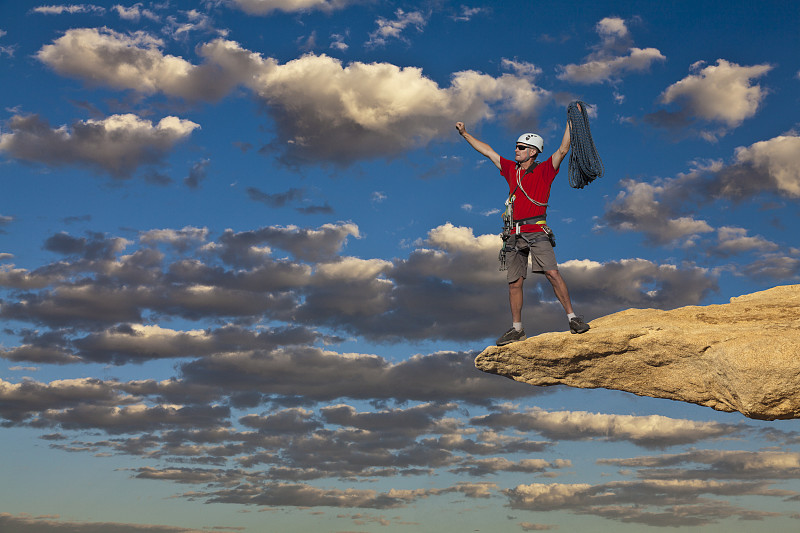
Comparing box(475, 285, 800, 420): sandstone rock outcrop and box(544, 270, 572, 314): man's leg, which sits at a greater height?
box(544, 270, 572, 314): man's leg

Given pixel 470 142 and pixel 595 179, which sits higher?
pixel 470 142

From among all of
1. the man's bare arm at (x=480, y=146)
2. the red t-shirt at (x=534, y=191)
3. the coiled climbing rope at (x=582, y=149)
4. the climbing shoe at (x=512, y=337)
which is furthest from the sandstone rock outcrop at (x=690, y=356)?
the man's bare arm at (x=480, y=146)

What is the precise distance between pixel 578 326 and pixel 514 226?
7.88ft

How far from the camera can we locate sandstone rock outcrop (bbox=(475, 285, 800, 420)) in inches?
535

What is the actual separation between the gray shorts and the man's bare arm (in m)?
1.91

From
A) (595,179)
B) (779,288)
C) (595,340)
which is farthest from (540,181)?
(779,288)

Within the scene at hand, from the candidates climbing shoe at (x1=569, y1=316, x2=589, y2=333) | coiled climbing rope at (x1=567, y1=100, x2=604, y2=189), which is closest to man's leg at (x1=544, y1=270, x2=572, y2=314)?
climbing shoe at (x1=569, y1=316, x2=589, y2=333)

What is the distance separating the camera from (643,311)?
17.4 m

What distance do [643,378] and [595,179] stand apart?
166 inches

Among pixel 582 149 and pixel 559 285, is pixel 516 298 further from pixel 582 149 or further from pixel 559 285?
pixel 582 149

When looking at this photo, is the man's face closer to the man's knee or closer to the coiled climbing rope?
the coiled climbing rope

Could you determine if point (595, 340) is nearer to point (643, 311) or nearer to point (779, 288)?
point (643, 311)

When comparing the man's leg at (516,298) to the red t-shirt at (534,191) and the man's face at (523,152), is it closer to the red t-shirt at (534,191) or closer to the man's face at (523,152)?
the red t-shirt at (534,191)

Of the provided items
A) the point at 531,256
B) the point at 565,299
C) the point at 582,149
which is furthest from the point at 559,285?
the point at 582,149
